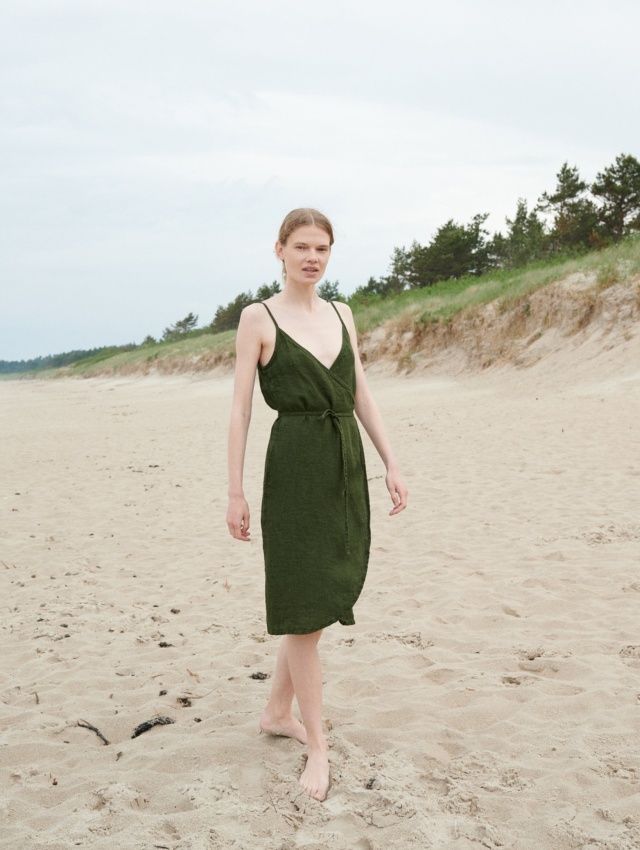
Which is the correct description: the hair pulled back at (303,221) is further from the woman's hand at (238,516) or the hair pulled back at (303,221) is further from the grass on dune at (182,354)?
the grass on dune at (182,354)

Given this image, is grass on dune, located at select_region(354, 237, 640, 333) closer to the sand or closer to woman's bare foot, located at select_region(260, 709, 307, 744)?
the sand

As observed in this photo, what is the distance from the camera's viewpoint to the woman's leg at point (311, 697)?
2.62 meters

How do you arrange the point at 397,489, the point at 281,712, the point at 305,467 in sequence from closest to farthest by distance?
the point at 305,467
the point at 397,489
the point at 281,712

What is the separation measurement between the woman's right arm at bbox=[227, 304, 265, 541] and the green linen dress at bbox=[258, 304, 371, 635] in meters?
0.07

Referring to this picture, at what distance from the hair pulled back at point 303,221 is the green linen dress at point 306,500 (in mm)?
369

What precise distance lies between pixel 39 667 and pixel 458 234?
3994 centimetres

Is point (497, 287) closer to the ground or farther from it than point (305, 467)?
farther from it

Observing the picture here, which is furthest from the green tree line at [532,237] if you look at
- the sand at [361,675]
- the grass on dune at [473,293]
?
the sand at [361,675]

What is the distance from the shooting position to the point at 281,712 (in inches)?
118

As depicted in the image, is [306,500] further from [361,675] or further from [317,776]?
[361,675]

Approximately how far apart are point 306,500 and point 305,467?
12 centimetres

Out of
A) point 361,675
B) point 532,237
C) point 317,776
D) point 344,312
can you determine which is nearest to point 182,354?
point 532,237

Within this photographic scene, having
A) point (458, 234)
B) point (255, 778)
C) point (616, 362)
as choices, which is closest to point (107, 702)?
point (255, 778)

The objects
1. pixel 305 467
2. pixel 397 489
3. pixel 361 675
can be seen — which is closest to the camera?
pixel 305 467
